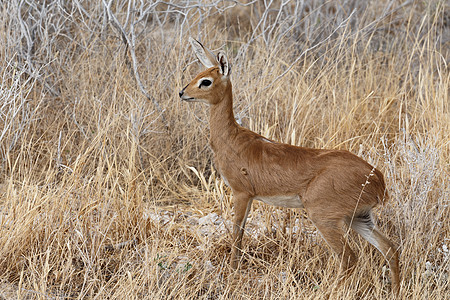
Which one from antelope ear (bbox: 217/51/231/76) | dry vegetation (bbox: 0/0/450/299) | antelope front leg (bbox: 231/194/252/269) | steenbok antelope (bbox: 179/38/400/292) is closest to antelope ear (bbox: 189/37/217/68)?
steenbok antelope (bbox: 179/38/400/292)

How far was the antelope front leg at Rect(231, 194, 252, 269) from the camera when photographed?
12.3 ft

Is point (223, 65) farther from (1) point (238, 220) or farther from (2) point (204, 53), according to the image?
(1) point (238, 220)

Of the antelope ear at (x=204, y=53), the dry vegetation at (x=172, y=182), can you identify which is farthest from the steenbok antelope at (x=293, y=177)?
the dry vegetation at (x=172, y=182)

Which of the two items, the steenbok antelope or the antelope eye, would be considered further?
the antelope eye

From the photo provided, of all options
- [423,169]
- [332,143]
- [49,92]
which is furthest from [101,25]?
[423,169]

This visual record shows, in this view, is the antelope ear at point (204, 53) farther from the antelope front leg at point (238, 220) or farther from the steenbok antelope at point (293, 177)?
A: the antelope front leg at point (238, 220)

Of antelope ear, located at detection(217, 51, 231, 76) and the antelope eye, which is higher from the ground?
antelope ear, located at detection(217, 51, 231, 76)

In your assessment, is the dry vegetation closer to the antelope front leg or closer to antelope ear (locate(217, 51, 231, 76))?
the antelope front leg

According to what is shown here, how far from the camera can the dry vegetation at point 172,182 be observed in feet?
12.3

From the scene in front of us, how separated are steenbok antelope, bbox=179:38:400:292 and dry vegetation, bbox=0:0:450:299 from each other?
0.27 meters

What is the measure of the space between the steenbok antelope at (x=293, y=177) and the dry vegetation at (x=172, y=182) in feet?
0.87

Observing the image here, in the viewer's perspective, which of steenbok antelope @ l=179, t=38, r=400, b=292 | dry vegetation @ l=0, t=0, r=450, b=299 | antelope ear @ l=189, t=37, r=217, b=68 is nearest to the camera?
steenbok antelope @ l=179, t=38, r=400, b=292

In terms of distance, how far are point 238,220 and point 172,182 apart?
5.56 ft

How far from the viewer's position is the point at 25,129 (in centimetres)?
534
